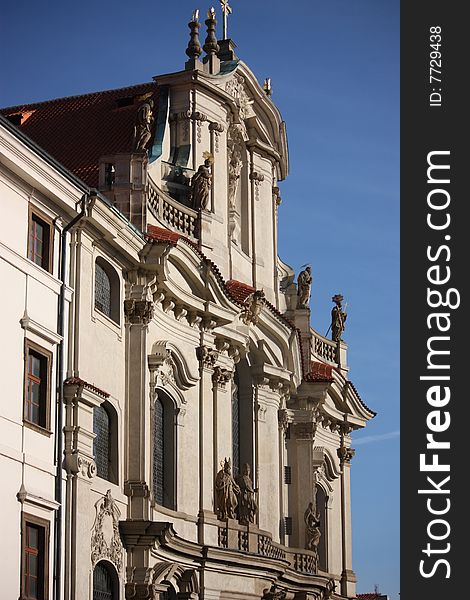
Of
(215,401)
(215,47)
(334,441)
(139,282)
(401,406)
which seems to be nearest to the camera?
(401,406)

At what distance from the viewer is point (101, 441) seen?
1463 inches

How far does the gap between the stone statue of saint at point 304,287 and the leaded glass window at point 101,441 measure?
599 inches

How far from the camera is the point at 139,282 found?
129ft

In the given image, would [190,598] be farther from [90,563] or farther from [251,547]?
[90,563]

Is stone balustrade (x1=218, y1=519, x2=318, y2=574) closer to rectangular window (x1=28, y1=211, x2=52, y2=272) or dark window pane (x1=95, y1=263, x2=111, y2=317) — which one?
dark window pane (x1=95, y1=263, x2=111, y2=317)

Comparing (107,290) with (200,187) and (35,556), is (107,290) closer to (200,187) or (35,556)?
(200,187)

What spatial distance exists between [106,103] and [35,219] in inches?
599

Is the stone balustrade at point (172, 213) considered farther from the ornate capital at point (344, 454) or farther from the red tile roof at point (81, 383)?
the ornate capital at point (344, 454)

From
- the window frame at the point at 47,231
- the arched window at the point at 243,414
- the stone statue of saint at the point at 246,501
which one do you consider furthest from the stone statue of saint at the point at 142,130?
the stone statue of saint at the point at 246,501

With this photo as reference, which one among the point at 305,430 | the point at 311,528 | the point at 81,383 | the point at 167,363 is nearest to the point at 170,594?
the point at 167,363

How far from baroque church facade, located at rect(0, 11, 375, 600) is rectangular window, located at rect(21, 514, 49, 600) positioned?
0.06m

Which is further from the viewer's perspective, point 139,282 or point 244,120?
point 244,120

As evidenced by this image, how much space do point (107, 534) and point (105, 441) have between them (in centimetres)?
236

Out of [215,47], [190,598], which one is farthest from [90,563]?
[215,47]
